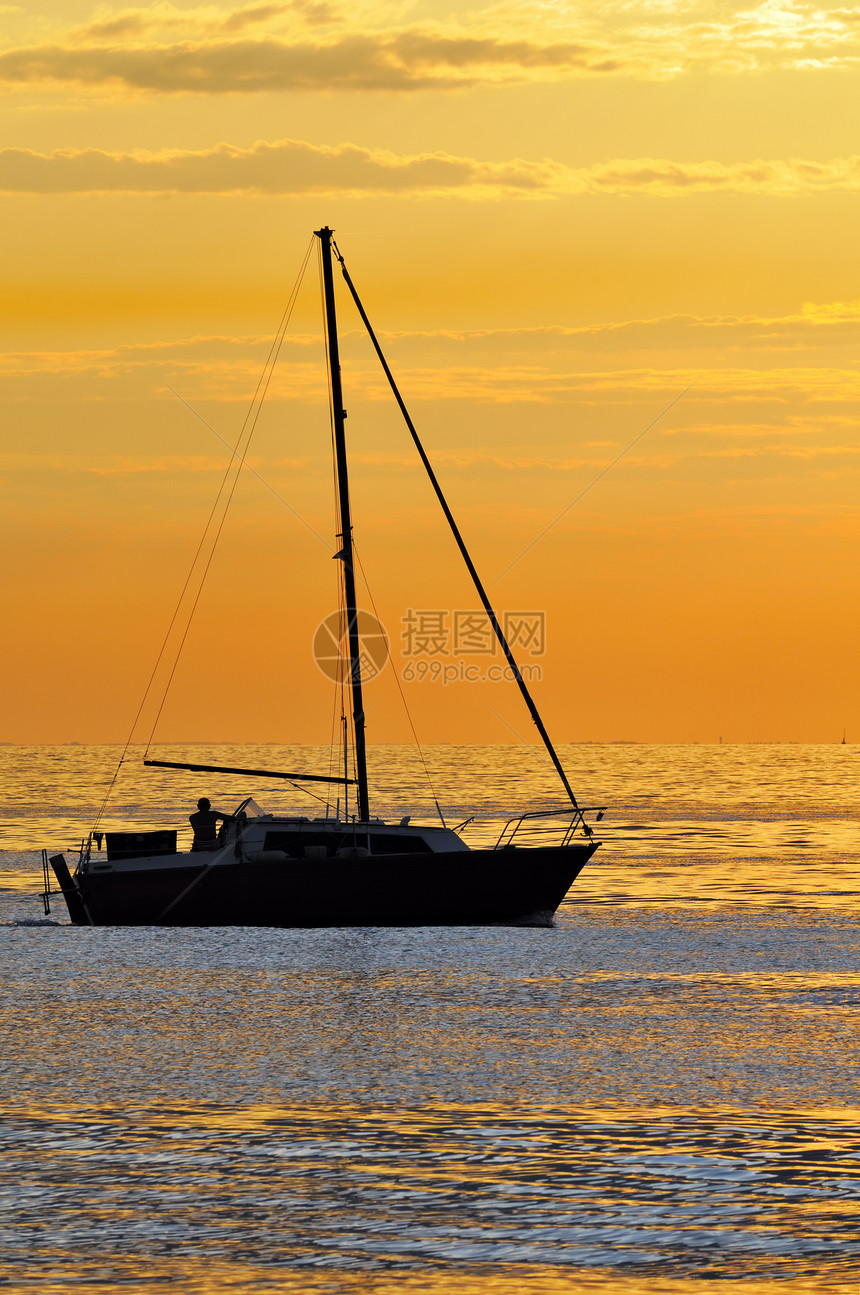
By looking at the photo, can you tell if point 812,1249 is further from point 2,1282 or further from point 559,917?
point 559,917

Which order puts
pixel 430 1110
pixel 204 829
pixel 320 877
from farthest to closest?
pixel 204 829, pixel 320 877, pixel 430 1110

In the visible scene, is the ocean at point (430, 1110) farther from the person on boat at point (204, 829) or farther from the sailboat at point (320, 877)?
the person on boat at point (204, 829)

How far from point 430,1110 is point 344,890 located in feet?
55.2

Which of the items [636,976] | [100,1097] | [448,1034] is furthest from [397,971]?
[100,1097]

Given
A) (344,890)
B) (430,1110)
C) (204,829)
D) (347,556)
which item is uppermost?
(347,556)

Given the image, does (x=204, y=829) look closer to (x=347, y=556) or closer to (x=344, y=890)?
(x=344, y=890)

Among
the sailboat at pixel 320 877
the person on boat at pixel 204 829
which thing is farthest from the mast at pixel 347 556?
the person on boat at pixel 204 829

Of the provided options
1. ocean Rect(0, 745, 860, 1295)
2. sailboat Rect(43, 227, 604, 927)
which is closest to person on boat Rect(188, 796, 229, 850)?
sailboat Rect(43, 227, 604, 927)

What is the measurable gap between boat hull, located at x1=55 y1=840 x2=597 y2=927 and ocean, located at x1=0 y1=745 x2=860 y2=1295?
0.50 m

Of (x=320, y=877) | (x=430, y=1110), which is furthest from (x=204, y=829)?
(x=430, y=1110)

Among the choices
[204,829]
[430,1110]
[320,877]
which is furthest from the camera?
[204,829]

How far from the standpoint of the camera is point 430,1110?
16.7 m

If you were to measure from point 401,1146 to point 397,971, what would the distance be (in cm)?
1335

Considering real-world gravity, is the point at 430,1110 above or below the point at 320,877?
below
